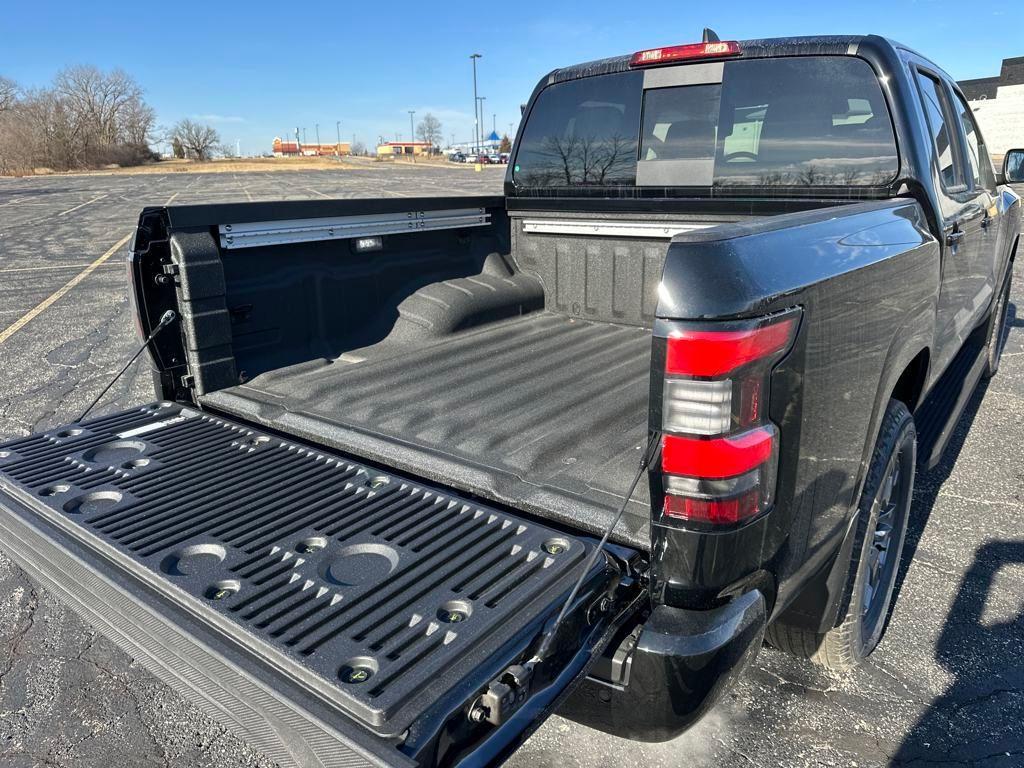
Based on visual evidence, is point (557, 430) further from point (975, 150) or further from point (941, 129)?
point (975, 150)

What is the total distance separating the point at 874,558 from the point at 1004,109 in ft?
171

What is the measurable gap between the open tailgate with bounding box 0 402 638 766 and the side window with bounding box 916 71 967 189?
8.40 ft

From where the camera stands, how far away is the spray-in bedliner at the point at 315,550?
1.43 meters

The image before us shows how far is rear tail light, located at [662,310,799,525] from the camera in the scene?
4.99ft

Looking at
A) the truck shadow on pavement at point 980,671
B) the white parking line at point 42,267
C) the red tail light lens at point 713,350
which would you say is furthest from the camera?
the white parking line at point 42,267

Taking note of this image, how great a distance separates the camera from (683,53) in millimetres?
3564

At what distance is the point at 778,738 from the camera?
7.81 feet

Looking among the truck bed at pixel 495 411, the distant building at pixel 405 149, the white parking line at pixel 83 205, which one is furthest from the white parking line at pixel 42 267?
the distant building at pixel 405 149

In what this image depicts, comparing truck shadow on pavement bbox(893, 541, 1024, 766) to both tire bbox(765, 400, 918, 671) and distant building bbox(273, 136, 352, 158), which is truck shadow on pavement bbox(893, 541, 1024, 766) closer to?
tire bbox(765, 400, 918, 671)

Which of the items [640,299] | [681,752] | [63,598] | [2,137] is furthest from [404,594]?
[2,137]

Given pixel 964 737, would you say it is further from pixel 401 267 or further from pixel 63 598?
pixel 401 267

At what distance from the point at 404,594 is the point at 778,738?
1.49 m

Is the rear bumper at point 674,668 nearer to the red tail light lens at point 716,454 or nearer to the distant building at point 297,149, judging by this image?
the red tail light lens at point 716,454

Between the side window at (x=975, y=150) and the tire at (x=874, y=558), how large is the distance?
2.10 metres
